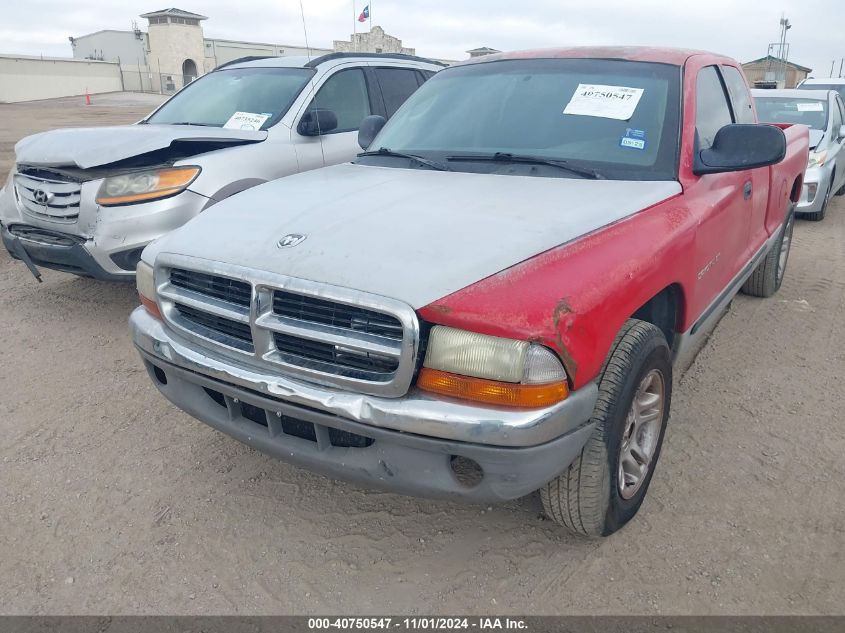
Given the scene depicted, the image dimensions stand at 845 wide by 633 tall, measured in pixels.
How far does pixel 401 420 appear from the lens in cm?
195

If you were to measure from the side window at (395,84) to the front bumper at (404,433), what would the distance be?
4168 millimetres

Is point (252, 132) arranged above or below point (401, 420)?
above

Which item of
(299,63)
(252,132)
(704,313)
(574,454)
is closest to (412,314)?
(574,454)

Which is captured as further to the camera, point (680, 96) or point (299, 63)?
point (299, 63)

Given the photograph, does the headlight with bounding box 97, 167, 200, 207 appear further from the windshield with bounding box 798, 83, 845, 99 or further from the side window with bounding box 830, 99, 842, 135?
the windshield with bounding box 798, 83, 845, 99

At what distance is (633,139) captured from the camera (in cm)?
295

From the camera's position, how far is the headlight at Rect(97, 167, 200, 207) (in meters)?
4.25

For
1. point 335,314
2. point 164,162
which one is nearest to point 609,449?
point 335,314

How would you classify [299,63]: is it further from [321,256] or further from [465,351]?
[465,351]

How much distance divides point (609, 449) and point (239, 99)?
4.46 metres

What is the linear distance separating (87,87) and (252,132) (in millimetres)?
54715

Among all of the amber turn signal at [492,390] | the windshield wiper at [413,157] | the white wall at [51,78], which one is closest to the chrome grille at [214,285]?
the amber turn signal at [492,390]

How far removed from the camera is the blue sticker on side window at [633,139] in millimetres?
2932

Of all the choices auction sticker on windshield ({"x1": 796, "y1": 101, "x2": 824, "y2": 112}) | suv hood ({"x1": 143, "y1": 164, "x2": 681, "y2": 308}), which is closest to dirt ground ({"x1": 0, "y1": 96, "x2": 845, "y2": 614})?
suv hood ({"x1": 143, "y1": 164, "x2": 681, "y2": 308})
